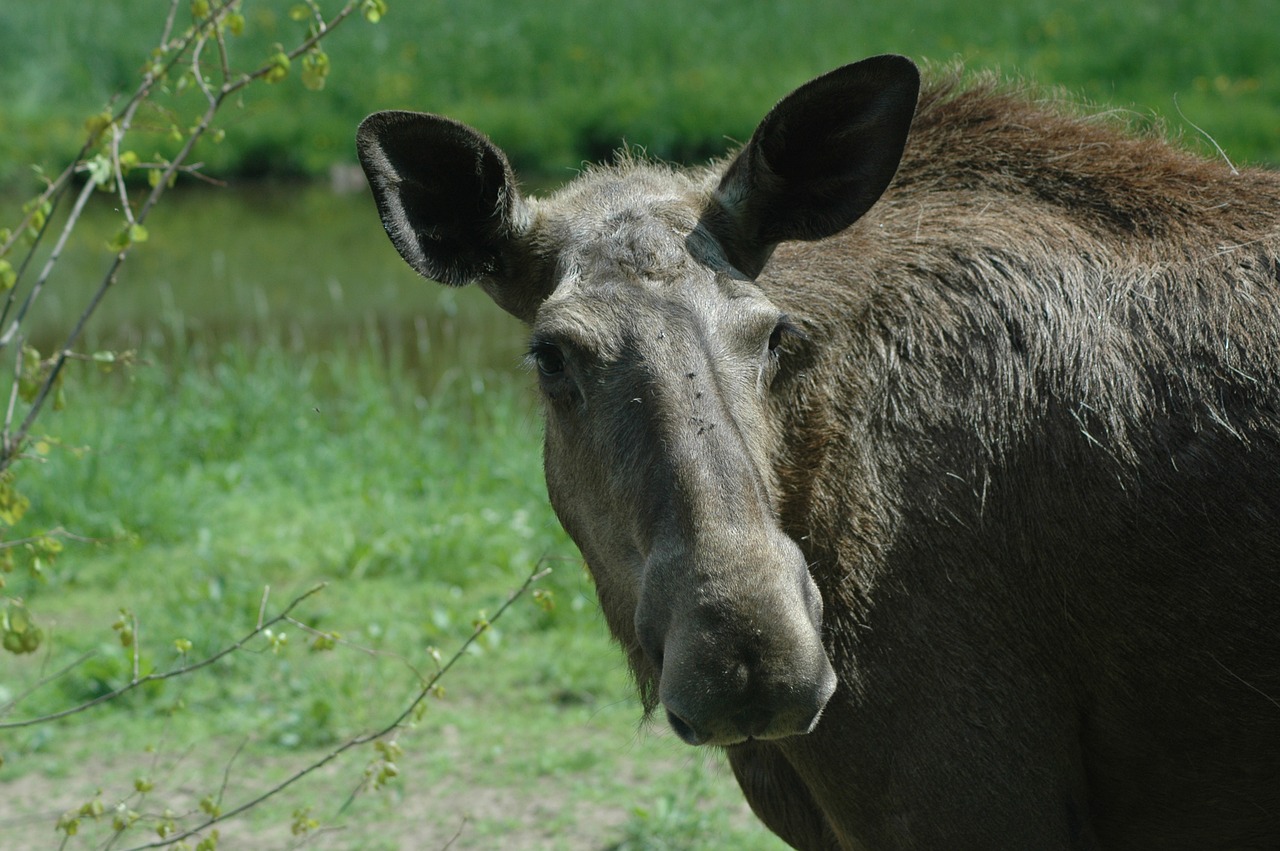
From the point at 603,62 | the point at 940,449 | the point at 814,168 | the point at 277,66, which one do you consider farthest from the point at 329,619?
the point at 603,62

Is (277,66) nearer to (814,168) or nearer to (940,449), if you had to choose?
(814,168)

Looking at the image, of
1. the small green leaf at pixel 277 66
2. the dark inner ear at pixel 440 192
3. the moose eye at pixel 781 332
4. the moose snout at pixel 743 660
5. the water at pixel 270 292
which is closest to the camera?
the moose snout at pixel 743 660

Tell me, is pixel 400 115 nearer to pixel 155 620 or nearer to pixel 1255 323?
pixel 1255 323

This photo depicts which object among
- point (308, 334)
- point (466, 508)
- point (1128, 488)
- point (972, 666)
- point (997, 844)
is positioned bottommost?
point (308, 334)

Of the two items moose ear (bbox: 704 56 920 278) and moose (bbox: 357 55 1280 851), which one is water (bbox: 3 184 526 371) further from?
moose (bbox: 357 55 1280 851)

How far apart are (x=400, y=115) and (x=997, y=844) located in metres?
2.44

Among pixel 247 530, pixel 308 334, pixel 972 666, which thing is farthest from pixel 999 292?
pixel 308 334

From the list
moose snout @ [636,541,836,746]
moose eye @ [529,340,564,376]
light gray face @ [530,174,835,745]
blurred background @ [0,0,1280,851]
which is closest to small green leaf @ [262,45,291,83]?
blurred background @ [0,0,1280,851]

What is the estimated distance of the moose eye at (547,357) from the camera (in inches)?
133

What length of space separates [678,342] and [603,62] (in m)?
21.6

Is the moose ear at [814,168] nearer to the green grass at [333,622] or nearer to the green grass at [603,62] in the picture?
the green grass at [333,622]

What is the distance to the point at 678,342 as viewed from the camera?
3.21 m

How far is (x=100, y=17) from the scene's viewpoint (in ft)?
84.0

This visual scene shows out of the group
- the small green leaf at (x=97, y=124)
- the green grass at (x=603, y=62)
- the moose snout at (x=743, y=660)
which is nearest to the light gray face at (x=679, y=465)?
the moose snout at (x=743, y=660)
